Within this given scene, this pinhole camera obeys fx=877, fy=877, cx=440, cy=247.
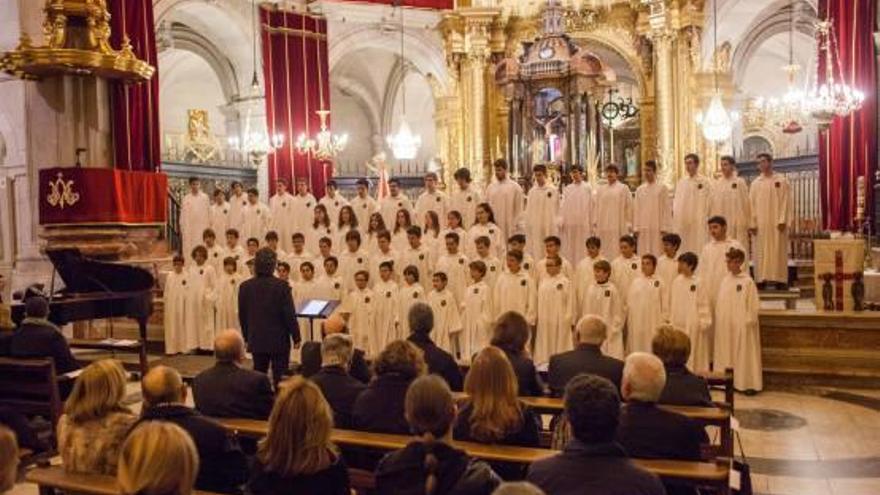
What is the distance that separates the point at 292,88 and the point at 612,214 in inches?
393

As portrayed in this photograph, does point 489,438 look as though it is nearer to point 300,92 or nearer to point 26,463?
point 26,463

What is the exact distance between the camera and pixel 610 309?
9.34m

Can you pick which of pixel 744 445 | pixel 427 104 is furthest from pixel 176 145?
pixel 744 445

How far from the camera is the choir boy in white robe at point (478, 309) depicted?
9.86 metres

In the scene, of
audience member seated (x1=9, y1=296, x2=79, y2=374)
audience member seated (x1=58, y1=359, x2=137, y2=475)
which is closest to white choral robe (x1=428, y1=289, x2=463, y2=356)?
audience member seated (x1=9, y1=296, x2=79, y2=374)

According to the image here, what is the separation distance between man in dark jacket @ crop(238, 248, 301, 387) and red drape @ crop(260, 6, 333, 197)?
12.0 metres

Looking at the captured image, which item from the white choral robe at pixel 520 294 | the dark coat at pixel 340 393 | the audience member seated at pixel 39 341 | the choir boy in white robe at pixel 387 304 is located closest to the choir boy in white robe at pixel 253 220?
the choir boy in white robe at pixel 387 304

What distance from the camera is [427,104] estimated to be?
28141mm

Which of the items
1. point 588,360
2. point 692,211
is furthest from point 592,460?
point 692,211

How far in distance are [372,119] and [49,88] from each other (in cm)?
1601

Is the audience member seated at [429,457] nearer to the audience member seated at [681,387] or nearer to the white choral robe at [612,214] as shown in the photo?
the audience member seated at [681,387]

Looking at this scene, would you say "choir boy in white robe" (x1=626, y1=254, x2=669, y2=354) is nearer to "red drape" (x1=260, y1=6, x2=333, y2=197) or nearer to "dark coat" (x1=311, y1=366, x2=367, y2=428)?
"dark coat" (x1=311, y1=366, x2=367, y2=428)

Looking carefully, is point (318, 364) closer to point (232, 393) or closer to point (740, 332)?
point (232, 393)

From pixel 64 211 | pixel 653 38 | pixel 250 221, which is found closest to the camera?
pixel 64 211
